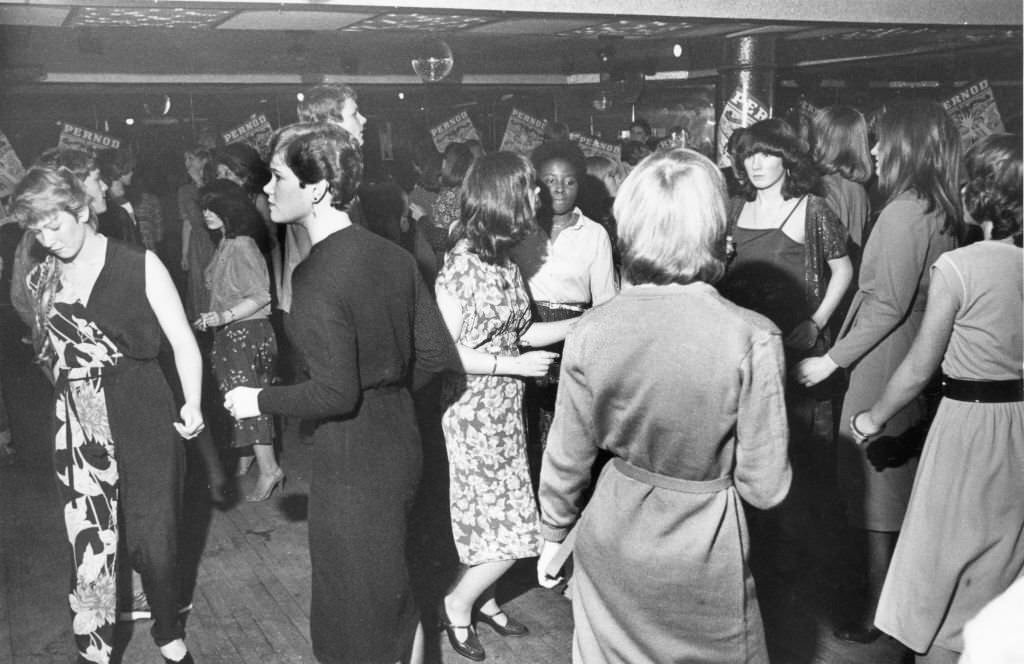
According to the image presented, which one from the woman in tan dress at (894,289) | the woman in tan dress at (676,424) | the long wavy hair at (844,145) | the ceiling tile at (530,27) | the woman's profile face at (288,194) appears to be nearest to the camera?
the woman in tan dress at (676,424)

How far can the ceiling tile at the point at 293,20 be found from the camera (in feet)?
16.8

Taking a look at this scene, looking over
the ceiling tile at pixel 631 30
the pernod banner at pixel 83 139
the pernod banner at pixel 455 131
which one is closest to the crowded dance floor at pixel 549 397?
the ceiling tile at pixel 631 30

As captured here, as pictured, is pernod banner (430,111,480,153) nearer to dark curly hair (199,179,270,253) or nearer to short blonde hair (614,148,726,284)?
dark curly hair (199,179,270,253)

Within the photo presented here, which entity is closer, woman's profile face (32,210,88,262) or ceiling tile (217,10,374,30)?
woman's profile face (32,210,88,262)

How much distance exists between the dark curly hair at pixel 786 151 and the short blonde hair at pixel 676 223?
183 cm

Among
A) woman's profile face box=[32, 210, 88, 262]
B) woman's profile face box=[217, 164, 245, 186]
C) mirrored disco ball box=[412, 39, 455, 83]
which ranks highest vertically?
mirrored disco ball box=[412, 39, 455, 83]

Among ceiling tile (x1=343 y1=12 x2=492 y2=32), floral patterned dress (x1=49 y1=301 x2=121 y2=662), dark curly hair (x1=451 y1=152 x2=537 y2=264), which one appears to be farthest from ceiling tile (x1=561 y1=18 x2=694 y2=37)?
floral patterned dress (x1=49 y1=301 x2=121 y2=662)

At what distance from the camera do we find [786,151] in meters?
4.01

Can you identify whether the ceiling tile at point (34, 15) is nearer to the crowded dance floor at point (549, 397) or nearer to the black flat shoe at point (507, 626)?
the crowded dance floor at point (549, 397)

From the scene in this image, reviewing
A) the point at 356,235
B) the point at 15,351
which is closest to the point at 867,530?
the point at 356,235

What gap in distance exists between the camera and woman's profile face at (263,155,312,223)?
278 cm

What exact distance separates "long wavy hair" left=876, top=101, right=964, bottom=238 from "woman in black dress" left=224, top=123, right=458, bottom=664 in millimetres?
1861

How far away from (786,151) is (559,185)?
0.99m

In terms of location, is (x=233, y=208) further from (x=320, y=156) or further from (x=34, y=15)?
(x=320, y=156)
